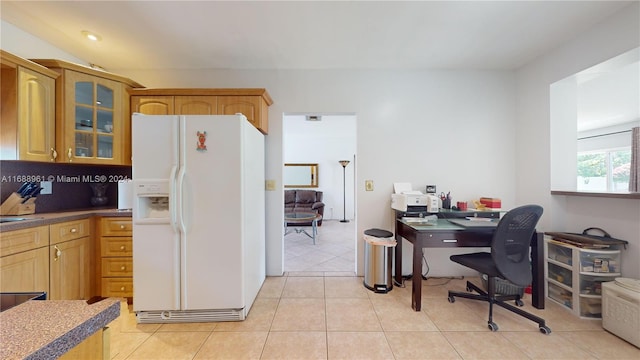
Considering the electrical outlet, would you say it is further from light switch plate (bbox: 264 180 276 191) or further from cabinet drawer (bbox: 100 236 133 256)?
cabinet drawer (bbox: 100 236 133 256)

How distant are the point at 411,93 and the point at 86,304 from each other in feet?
10.6

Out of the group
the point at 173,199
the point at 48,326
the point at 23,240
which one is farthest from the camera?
the point at 173,199

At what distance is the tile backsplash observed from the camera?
209 cm

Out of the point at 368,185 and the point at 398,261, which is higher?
the point at 368,185

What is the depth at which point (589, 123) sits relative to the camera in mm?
4949

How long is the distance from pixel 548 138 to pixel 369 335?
9.03 feet

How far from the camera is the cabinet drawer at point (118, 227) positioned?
87.0 inches

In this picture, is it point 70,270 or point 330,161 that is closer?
point 70,270

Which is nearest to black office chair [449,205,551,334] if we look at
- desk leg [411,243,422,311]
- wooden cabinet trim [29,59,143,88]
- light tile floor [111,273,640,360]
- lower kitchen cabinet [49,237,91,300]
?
light tile floor [111,273,640,360]

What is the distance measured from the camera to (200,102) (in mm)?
2498

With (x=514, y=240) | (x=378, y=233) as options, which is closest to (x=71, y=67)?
(x=378, y=233)

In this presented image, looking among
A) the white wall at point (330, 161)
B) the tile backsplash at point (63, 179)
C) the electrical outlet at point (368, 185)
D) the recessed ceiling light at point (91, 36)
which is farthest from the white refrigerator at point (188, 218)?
the white wall at point (330, 161)

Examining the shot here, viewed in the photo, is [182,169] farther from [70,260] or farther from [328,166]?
[328,166]

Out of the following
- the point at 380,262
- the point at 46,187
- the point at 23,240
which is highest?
the point at 46,187
